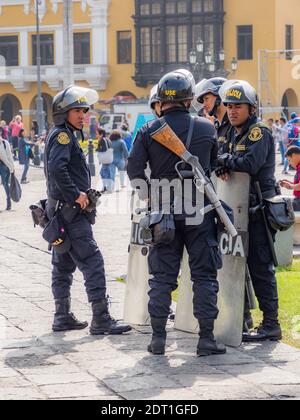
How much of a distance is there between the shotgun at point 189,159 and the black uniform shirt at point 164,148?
3.0 inches

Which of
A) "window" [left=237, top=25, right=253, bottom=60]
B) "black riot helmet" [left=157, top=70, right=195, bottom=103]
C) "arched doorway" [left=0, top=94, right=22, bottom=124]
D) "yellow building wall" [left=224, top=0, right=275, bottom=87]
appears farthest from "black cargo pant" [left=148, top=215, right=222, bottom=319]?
"arched doorway" [left=0, top=94, right=22, bottom=124]

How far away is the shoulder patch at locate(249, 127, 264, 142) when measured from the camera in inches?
291

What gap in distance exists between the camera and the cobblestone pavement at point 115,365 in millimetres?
6031

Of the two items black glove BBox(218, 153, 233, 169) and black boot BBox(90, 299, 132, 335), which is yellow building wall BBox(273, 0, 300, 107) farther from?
black glove BBox(218, 153, 233, 169)

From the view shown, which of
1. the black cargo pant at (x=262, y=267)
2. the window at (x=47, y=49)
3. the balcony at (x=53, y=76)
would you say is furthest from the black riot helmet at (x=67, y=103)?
the window at (x=47, y=49)

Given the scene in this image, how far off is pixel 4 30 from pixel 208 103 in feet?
191

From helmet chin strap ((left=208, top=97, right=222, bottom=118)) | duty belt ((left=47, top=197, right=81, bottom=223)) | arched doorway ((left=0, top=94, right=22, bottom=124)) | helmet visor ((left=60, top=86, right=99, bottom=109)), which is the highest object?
helmet visor ((left=60, top=86, right=99, bottom=109))

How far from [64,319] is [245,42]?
Result: 52.7 metres

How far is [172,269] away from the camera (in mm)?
7047

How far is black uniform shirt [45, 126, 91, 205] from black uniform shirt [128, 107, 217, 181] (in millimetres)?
692

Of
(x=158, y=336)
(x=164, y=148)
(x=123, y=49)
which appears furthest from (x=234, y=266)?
→ (x=123, y=49)

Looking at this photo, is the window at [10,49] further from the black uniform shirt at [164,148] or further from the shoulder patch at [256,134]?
the black uniform shirt at [164,148]

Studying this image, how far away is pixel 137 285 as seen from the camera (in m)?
8.14

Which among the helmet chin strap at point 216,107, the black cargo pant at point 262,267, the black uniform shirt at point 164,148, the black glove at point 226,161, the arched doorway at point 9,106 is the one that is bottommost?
the arched doorway at point 9,106
